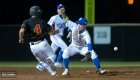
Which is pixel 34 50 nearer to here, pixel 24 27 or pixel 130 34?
pixel 24 27

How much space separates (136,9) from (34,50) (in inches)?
413

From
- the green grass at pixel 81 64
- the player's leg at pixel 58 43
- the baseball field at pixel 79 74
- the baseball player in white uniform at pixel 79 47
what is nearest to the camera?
the baseball field at pixel 79 74

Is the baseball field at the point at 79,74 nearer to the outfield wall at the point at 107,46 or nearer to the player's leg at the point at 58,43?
the player's leg at the point at 58,43

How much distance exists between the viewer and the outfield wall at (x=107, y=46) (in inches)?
752

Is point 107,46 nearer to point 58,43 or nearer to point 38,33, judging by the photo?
point 58,43

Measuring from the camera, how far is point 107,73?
14844mm

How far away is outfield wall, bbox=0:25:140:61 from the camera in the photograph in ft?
62.7

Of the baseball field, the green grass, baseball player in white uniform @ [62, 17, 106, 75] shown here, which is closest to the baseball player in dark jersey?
the baseball field

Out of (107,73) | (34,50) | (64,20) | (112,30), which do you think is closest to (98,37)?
(112,30)

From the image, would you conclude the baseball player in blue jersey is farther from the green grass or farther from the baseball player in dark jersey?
the green grass

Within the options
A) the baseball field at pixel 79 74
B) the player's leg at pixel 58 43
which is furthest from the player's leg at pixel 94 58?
the player's leg at pixel 58 43

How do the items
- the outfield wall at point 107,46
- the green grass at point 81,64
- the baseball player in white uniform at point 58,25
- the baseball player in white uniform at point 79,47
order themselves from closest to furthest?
the baseball player in white uniform at point 79,47, the baseball player in white uniform at point 58,25, the green grass at point 81,64, the outfield wall at point 107,46

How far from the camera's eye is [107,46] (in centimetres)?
1912

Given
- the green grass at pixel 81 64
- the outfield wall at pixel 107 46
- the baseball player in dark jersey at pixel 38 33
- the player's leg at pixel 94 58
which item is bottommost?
the green grass at pixel 81 64
